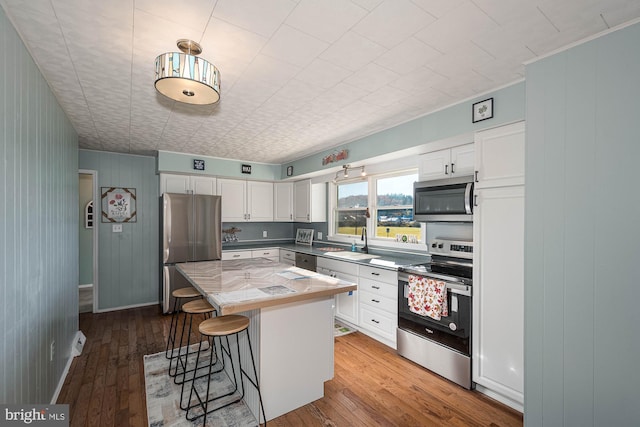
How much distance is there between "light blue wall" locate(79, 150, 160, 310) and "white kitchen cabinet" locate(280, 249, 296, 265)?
2076mm

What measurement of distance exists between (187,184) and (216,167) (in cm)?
54

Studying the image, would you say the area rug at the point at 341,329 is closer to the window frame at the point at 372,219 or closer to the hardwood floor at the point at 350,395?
the hardwood floor at the point at 350,395

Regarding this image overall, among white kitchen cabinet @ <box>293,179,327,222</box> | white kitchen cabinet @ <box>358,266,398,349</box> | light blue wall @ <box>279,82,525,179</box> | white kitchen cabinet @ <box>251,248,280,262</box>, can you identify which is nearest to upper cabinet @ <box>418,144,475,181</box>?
light blue wall @ <box>279,82,525,179</box>

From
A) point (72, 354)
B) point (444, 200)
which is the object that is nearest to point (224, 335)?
point (72, 354)

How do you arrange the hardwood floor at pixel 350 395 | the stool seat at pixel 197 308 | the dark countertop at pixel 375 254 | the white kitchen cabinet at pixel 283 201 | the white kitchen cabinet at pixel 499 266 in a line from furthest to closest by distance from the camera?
the white kitchen cabinet at pixel 283 201
the dark countertop at pixel 375 254
the stool seat at pixel 197 308
the white kitchen cabinet at pixel 499 266
the hardwood floor at pixel 350 395

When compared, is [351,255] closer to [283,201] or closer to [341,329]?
[341,329]

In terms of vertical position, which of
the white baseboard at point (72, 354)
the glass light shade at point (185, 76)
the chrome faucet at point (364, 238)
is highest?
the glass light shade at point (185, 76)

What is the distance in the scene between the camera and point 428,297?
2.65 metres

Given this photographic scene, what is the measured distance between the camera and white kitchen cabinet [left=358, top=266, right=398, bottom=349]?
3098 mm

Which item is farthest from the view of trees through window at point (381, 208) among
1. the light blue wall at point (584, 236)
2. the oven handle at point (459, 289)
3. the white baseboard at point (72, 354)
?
the white baseboard at point (72, 354)

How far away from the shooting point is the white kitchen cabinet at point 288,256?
495cm

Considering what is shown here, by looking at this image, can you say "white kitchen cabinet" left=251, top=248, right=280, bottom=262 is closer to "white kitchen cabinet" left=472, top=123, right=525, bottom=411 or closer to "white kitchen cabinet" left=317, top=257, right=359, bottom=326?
"white kitchen cabinet" left=317, top=257, right=359, bottom=326

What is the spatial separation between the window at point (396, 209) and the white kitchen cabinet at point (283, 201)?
2098mm

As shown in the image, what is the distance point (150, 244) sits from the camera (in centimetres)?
482
